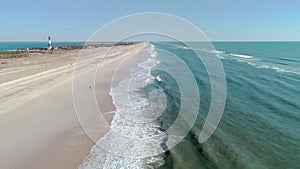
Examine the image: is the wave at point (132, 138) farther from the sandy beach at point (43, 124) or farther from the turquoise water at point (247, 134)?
the turquoise water at point (247, 134)

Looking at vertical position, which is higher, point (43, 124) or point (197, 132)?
point (43, 124)

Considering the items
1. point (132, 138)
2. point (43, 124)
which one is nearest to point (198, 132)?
point (132, 138)

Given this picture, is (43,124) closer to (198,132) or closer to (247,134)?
(198,132)

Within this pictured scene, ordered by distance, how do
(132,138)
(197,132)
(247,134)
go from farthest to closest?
(197,132) < (247,134) < (132,138)

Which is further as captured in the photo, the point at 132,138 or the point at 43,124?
the point at 43,124

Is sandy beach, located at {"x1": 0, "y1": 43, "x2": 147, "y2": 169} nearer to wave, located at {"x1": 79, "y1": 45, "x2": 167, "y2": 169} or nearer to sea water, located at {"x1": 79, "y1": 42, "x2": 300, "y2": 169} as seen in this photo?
wave, located at {"x1": 79, "y1": 45, "x2": 167, "y2": 169}

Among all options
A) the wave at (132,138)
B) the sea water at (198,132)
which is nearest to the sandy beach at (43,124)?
the wave at (132,138)

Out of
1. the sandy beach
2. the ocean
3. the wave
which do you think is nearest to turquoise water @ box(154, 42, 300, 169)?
the ocean

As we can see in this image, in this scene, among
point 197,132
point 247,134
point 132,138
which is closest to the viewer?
point 132,138

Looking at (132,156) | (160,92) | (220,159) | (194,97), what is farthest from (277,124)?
(160,92)

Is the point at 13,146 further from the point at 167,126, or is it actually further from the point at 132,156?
the point at 167,126
